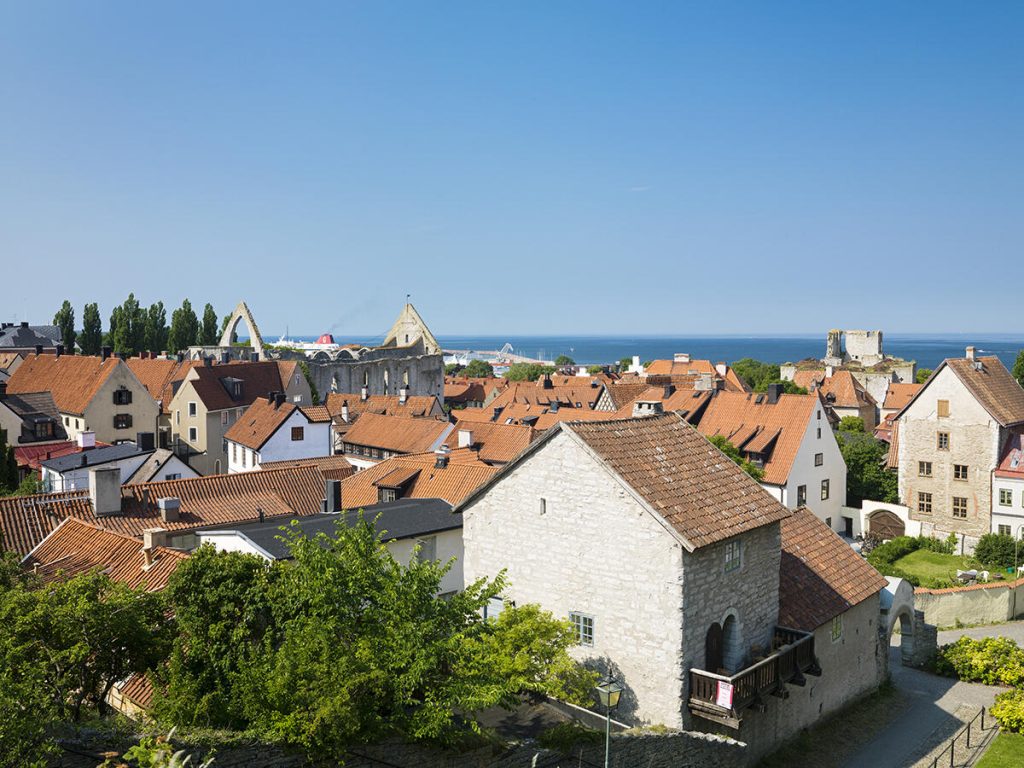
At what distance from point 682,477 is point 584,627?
4568 millimetres

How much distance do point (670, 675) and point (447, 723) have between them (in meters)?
7.21

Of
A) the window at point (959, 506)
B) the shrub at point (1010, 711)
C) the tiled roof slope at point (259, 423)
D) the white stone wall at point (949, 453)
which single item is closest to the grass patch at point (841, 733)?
the shrub at point (1010, 711)

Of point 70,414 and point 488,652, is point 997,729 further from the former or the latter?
point 70,414

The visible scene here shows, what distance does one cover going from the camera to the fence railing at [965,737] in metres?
23.2

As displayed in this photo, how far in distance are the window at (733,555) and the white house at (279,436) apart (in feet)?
128

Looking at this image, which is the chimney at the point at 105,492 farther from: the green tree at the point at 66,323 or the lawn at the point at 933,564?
the green tree at the point at 66,323

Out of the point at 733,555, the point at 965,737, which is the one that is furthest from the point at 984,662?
the point at 733,555

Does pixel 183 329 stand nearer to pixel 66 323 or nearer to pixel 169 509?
pixel 66 323

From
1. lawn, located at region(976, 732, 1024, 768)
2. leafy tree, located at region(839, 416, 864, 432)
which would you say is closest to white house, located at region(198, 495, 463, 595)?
lawn, located at region(976, 732, 1024, 768)

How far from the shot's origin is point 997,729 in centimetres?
2562

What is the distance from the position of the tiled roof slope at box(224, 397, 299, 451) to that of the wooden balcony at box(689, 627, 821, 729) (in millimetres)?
39311

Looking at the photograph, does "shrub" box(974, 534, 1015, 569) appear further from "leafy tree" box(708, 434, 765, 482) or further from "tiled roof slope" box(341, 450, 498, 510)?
"tiled roof slope" box(341, 450, 498, 510)

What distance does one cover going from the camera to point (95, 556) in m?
26.4

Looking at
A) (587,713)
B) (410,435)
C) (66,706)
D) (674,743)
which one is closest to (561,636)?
(587,713)
